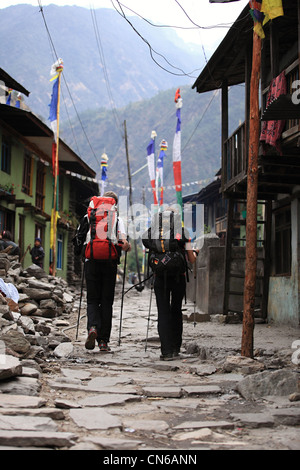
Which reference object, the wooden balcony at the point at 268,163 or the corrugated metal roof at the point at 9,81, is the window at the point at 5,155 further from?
the wooden balcony at the point at 268,163

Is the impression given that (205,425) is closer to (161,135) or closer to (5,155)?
(5,155)

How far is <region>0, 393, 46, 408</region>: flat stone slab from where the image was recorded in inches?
157

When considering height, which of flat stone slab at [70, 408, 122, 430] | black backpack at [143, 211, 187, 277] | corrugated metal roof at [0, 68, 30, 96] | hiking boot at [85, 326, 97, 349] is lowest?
flat stone slab at [70, 408, 122, 430]

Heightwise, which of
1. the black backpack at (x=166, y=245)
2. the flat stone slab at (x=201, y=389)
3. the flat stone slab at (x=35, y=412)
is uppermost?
the black backpack at (x=166, y=245)

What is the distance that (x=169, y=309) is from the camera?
23.0 ft

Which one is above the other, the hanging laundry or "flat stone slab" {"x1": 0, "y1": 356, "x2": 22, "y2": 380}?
the hanging laundry

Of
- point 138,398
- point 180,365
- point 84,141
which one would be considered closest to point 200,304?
point 180,365

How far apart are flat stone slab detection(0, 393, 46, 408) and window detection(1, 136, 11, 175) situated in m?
A: 16.7

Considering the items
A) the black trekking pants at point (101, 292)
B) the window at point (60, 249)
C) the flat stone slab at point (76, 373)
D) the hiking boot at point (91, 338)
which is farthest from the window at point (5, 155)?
the flat stone slab at point (76, 373)

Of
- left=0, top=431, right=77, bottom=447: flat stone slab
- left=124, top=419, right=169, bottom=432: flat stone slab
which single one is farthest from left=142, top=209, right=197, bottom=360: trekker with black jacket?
left=0, top=431, right=77, bottom=447: flat stone slab

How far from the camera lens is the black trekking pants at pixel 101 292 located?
7257 mm

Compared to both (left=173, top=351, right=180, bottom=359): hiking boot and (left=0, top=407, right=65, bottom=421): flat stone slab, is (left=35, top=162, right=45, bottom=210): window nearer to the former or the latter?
(left=173, top=351, right=180, bottom=359): hiking boot

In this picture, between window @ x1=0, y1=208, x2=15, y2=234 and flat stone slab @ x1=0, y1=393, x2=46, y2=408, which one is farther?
window @ x1=0, y1=208, x2=15, y2=234

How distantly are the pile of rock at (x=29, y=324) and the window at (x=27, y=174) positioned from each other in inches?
319
